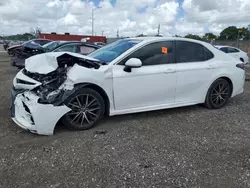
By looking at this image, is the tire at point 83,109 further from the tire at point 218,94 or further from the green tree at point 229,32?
the green tree at point 229,32

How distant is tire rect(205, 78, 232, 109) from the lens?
4.73 m

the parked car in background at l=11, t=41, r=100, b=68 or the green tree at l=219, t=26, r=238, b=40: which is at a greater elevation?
the green tree at l=219, t=26, r=238, b=40

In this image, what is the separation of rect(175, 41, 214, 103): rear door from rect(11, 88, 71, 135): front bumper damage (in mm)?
2269

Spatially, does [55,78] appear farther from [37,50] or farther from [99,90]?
[37,50]

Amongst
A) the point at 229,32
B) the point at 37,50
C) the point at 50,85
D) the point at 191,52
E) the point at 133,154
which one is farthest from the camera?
the point at 229,32

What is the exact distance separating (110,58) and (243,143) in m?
2.57

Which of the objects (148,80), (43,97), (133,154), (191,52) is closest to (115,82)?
(148,80)

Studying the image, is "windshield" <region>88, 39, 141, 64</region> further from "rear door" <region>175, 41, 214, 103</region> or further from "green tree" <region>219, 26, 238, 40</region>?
"green tree" <region>219, 26, 238, 40</region>

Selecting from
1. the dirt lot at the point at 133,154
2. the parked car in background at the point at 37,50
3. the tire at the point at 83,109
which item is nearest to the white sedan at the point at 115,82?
the tire at the point at 83,109

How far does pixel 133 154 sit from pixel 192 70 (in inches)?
90.0

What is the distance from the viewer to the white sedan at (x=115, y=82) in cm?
334

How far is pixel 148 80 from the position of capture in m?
3.95

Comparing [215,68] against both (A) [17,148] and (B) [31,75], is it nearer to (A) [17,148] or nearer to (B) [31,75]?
(B) [31,75]

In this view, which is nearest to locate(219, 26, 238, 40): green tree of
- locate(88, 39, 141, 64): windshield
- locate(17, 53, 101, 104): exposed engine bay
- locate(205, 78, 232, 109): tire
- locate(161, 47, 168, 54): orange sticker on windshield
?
locate(205, 78, 232, 109): tire
